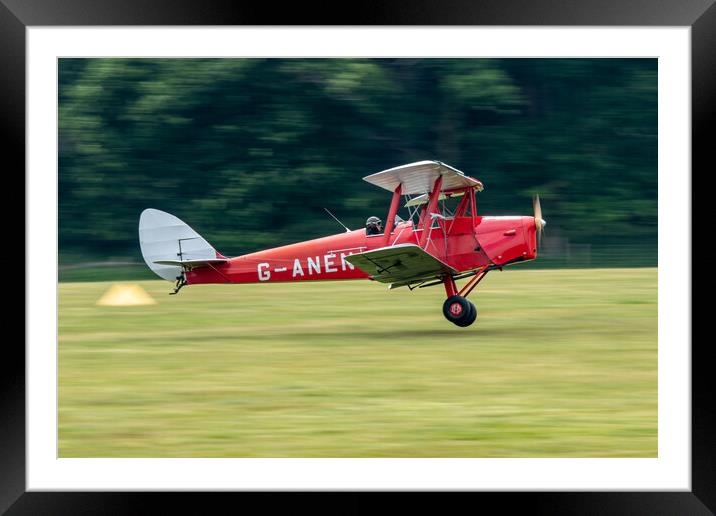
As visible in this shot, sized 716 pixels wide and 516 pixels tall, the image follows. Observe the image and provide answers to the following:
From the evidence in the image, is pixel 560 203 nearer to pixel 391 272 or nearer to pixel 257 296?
pixel 257 296

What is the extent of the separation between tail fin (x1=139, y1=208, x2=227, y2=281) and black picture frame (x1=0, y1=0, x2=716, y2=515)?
695 centimetres

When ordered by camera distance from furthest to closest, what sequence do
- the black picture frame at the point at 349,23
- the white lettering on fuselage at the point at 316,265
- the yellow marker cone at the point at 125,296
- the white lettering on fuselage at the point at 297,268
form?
1. the yellow marker cone at the point at 125,296
2. the white lettering on fuselage at the point at 297,268
3. the white lettering on fuselage at the point at 316,265
4. the black picture frame at the point at 349,23

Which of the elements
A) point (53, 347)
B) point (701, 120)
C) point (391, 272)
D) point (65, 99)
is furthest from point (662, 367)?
point (65, 99)

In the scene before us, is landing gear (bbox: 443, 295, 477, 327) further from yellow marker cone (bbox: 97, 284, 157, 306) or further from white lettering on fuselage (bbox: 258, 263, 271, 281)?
yellow marker cone (bbox: 97, 284, 157, 306)

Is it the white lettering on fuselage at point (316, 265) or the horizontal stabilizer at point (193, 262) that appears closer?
the white lettering on fuselage at point (316, 265)

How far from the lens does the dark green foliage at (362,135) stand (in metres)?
17.2

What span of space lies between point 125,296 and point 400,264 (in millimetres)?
6541

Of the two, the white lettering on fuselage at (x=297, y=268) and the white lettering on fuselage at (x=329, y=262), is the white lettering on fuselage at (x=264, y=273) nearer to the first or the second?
the white lettering on fuselage at (x=297, y=268)

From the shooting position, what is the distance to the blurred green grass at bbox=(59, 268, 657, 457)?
16.2 feet

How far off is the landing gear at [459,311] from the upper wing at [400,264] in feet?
1.03

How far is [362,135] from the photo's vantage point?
1750 centimetres

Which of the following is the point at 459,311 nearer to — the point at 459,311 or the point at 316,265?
the point at 459,311

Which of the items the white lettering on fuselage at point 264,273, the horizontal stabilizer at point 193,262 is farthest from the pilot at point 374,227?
the horizontal stabilizer at point 193,262

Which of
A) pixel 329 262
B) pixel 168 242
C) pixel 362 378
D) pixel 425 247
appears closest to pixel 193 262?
pixel 168 242
